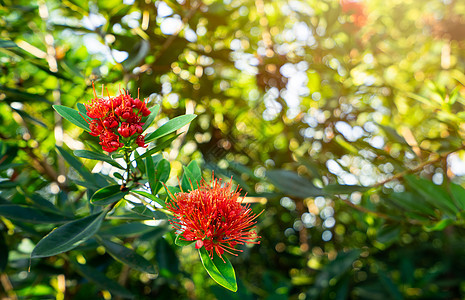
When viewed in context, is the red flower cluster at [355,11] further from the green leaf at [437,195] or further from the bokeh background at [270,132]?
the green leaf at [437,195]

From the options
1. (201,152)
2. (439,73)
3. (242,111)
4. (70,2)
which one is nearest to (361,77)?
(439,73)

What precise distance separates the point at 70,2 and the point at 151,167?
3.12ft

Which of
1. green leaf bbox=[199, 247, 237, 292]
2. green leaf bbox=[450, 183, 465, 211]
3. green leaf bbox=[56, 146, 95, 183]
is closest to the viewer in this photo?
green leaf bbox=[199, 247, 237, 292]

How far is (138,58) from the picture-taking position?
1.21m

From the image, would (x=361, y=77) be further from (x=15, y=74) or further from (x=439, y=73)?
(x=15, y=74)

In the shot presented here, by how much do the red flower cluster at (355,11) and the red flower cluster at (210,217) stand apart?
183 centimetres

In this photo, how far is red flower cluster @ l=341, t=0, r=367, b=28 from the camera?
221 centimetres

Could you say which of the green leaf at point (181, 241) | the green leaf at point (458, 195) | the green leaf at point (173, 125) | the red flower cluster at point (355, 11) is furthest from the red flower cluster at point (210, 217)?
the red flower cluster at point (355, 11)

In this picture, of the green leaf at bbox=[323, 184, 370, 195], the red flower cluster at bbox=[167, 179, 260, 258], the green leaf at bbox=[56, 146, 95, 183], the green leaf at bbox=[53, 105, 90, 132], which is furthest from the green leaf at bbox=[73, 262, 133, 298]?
the green leaf at bbox=[323, 184, 370, 195]

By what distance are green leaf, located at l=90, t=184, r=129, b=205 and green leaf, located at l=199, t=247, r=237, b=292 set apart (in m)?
0.21

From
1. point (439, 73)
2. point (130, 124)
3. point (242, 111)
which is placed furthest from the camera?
point (439, 73)

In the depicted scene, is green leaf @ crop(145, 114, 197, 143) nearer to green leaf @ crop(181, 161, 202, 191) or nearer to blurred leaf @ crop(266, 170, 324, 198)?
green leaf @ crop(181, 161, 202, 191)

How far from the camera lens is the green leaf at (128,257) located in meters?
0.92

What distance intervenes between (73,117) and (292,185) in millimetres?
817
